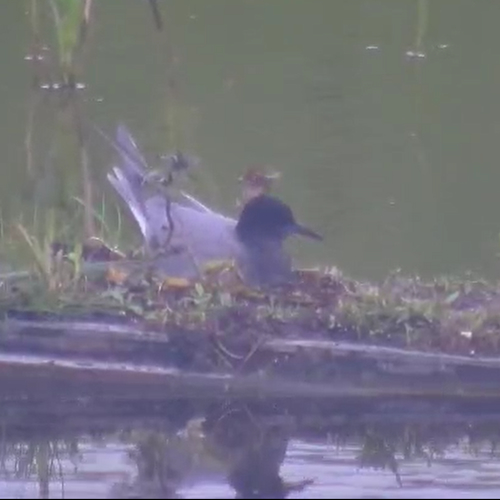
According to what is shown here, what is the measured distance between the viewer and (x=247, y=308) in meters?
6.33

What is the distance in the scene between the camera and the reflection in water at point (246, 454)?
536 cm

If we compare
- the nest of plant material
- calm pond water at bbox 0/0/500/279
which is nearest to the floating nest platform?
the nest of plant material

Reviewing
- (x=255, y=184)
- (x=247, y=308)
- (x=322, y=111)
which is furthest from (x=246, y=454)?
(x=322, y=111)

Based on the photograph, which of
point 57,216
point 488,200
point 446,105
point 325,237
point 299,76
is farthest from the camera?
point 299,76

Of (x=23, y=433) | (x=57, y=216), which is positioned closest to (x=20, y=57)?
(x=57, y=216)

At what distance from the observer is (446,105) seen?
12.9 m

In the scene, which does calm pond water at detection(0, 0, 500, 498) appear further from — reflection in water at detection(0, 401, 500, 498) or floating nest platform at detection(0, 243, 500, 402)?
floating nest platform at detection(0, 243, 500, 402)

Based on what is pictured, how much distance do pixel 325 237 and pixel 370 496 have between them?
3.75 metres

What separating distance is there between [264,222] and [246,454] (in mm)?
1314

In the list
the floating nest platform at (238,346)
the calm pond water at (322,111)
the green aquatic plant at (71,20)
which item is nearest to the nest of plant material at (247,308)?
the floating nest platform at (238,346)

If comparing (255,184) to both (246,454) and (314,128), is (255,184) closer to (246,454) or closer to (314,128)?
(246,454)

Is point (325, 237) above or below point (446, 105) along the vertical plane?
below

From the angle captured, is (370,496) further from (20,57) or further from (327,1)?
(327,1)

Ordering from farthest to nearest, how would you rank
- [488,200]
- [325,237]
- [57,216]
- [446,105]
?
[446,105], [488,200], [325,237], [57,216]
